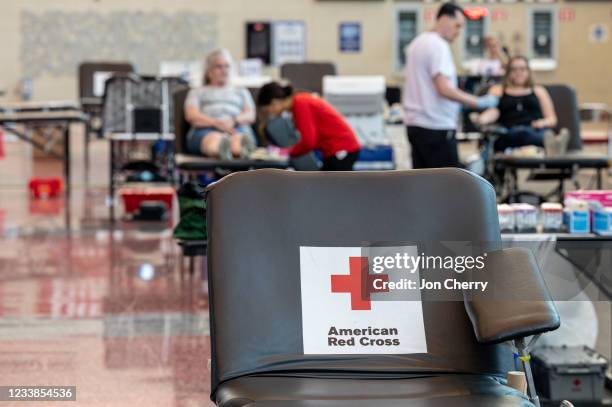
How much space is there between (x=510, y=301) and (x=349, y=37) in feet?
42.4

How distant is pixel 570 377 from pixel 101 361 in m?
1.55

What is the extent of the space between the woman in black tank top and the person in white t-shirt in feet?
6.19

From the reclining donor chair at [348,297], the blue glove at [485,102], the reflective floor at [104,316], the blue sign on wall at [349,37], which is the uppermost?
the blue sign on wall at [349,37]

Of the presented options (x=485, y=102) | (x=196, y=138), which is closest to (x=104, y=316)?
(x=196, y=138)

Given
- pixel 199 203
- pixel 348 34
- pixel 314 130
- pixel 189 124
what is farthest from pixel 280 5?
pixel 199 203

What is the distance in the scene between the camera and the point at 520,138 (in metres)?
7.51

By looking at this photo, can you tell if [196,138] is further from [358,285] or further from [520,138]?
[358,285]

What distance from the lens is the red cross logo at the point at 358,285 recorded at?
2.21 metres

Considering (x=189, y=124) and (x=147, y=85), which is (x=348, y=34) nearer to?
(x=147, y=85)

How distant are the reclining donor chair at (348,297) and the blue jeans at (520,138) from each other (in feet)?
17.4

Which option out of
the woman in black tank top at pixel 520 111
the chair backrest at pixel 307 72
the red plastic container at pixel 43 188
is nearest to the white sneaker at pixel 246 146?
the woman in black tank top at pixel 520 111

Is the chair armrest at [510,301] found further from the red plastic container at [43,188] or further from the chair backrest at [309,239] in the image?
the red plastic container at [43,188]

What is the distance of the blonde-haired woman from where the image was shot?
664 centimetres

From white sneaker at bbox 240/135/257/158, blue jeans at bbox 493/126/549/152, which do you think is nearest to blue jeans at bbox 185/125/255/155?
white sneaker at bbox 240/135/257/158
